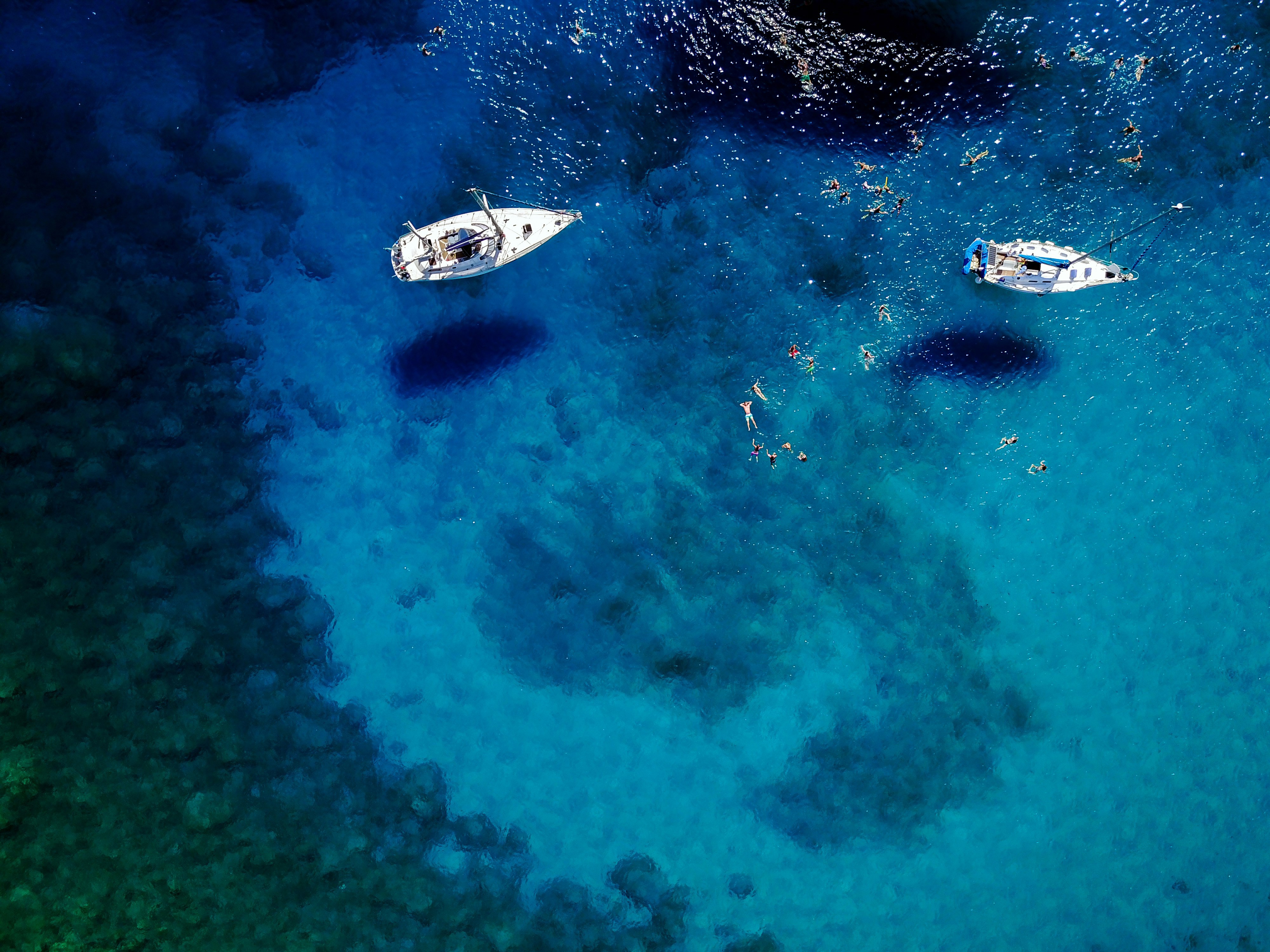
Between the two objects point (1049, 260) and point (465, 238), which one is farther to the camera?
point (1049, 260)

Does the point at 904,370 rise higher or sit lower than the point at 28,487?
higher

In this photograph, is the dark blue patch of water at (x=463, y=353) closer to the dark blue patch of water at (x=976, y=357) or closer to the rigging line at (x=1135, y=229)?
the dark blue patch of water at (x=976, y=357)

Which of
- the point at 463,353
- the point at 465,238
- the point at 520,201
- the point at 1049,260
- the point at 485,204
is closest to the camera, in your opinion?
the point at 485,204

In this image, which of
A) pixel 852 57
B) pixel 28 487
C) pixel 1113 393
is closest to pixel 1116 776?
pixel 1113 393

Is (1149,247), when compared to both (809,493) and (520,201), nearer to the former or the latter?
(809,493)

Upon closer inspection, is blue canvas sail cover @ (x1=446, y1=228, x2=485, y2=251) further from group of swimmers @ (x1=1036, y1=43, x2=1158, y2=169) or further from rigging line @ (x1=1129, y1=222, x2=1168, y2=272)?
rigging line @ (x1=1129, y1=222, x2=1168, y2=272)

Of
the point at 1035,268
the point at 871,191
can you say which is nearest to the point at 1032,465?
the point at 1035,268

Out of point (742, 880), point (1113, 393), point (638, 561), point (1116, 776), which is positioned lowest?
point (742, 880)

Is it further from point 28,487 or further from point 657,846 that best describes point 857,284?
point 28,487
